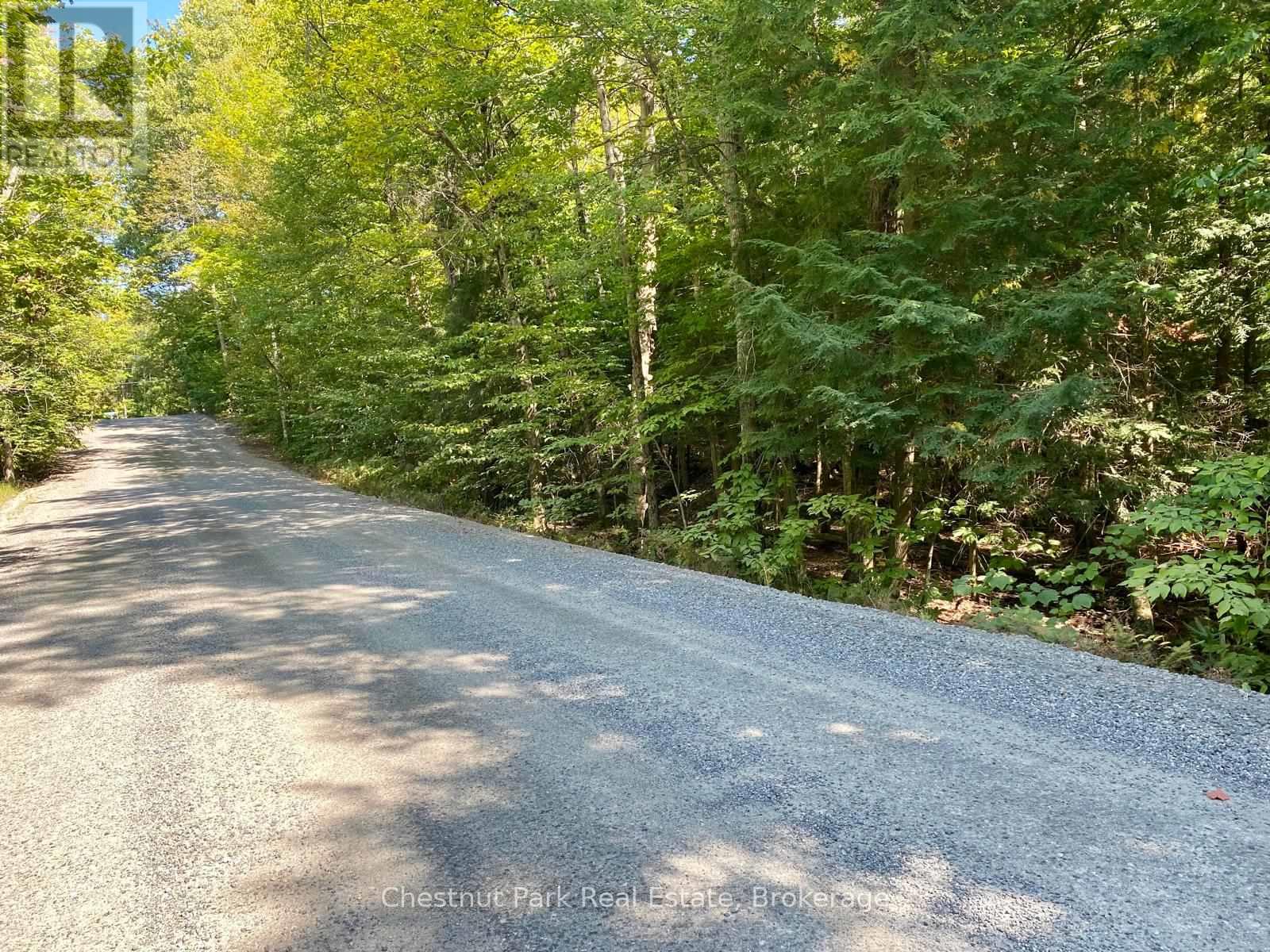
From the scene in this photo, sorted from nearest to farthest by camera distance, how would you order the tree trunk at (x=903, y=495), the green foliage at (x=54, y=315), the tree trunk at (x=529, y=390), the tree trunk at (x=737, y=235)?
the tree trunk at (x=903, y=495), the tree trunk at (x=737, y=235), the green foliage at (x=54, y=315), the tree trunk at (x=529, y=390)

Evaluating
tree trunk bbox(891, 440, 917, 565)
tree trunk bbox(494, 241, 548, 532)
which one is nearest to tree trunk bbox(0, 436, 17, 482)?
tree trunk bbox(494, 241, 548, 532)

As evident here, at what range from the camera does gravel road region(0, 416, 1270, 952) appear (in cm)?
213

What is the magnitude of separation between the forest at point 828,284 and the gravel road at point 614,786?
6.40 feet

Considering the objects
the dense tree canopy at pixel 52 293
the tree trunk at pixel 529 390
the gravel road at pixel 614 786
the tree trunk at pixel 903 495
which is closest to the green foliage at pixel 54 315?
the dense tree canopy at pixel 52 293

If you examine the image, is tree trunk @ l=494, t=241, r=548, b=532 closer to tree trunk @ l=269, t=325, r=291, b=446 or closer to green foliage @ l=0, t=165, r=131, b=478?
green foliage @ l=0, t=165, r=131, b=478

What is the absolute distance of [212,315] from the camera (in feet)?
101

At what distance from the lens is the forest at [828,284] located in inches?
236

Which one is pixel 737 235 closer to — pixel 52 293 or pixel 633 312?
pixel 633 312

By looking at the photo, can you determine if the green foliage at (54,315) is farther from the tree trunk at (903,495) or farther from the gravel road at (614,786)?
the tree trunk at (903,495)

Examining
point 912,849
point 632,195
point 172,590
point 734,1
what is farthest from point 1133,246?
point 172,590

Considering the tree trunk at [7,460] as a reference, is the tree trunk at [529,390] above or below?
above

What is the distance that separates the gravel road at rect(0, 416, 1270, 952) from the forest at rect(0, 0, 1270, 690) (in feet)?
6.40

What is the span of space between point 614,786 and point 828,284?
545cm

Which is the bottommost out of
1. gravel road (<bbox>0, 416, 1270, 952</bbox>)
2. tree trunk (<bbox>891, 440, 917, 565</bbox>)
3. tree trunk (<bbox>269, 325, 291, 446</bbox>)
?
gravel road (<bbox>0, 416, 1270, 952</bbox>)
